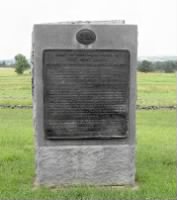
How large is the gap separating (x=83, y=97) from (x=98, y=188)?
142 centimetres

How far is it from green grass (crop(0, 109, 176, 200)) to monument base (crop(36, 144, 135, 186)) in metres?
0.23

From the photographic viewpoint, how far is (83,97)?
8.76 m

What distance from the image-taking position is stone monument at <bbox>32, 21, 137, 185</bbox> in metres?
8.68

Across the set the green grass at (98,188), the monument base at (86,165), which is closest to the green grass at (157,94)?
the green grass at (98,188)

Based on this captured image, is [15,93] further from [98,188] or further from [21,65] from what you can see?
[21,65]

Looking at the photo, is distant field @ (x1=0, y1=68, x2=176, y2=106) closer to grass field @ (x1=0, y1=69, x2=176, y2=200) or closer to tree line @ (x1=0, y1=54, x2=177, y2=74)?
grass field @ (x1=0, y1=69, x2=176, y2=200)

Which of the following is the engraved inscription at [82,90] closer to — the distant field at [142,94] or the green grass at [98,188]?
the green grass at [98,188]

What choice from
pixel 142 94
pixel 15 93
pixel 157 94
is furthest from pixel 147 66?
pixel 15 93

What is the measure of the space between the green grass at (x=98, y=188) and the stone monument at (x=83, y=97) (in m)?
0.47

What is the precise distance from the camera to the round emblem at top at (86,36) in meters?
8.64

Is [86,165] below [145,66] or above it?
below

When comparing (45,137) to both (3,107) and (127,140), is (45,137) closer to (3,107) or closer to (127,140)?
(127,140)

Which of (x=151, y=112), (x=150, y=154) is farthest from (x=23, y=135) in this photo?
(x=151, y=112)

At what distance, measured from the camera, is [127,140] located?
8969 millimetres
